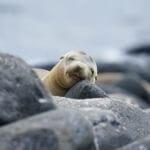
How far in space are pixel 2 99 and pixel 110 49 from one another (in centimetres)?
1410

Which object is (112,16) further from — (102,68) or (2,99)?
(2,99)

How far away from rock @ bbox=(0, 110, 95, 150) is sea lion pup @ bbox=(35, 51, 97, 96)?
1.58m

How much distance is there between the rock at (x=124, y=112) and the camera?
13.1ft

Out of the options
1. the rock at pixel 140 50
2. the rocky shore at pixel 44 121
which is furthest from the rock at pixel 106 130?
the rock at pixel 140 50

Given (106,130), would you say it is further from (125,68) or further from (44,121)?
(125,68)

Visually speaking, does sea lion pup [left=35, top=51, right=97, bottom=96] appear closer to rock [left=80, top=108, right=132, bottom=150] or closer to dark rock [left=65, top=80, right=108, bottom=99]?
dark rock [left=65, top=80, right=108, bottom=99]

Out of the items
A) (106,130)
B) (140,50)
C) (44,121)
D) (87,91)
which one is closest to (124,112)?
(87,91)

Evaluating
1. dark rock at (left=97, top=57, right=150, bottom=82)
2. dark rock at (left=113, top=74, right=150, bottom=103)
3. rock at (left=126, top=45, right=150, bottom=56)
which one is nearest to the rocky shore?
dark rock at (left=113, top=74, right=150, bottom=103)

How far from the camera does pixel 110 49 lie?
56.5ft

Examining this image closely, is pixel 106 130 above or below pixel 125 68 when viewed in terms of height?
above

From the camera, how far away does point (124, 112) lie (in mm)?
4223

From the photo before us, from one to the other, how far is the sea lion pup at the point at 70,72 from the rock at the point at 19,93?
1.33 m

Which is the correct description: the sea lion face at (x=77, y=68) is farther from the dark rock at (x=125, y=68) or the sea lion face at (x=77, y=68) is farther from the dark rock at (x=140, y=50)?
the dark rock at (x=140, y=50)

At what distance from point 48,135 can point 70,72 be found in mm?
1691
